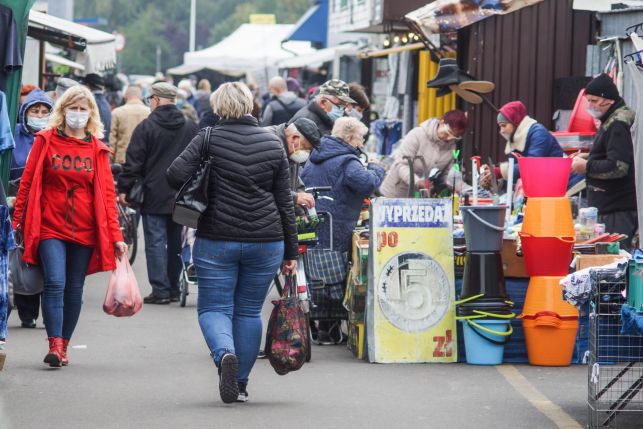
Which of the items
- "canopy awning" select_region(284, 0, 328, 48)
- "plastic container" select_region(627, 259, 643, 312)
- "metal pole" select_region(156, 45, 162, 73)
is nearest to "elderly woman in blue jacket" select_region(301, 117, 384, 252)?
"plastic container" select_region(627, 259, 643, 312)

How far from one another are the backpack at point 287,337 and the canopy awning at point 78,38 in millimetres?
9560

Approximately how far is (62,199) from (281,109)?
9190mm

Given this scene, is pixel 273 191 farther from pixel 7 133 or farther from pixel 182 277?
pixel 182 277

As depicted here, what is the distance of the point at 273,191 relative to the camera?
8.58 metres

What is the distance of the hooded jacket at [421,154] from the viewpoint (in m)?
13.8

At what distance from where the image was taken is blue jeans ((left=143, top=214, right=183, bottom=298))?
13625 millimetres

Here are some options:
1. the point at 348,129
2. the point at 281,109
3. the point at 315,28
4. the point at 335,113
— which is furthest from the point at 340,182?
the point at 315,28

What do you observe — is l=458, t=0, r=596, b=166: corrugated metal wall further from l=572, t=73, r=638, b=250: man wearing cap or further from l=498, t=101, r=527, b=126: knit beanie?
l=572, t=73, r=638, b=250: man wearing cap

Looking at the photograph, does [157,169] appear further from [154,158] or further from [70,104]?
[70,104]

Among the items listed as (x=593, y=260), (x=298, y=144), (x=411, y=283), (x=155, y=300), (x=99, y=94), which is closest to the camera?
(x=593, y=260)

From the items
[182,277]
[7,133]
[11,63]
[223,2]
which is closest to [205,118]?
[182,277]

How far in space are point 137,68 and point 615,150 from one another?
95128mm

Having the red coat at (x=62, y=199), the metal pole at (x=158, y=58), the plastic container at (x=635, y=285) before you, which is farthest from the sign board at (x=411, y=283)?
the metal pole at (x=158, y=58)

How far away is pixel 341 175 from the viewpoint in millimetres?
11195
